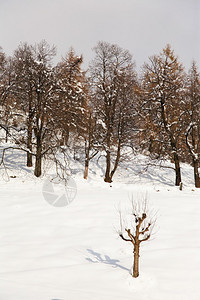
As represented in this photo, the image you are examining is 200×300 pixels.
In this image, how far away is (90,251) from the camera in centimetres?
664

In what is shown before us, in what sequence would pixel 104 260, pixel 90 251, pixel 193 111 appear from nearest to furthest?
1. pixel 104 260
2. pixel 90 251
3. pixel 193 111

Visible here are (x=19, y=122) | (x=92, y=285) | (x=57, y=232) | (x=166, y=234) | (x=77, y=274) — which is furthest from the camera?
(x=19, y=122)

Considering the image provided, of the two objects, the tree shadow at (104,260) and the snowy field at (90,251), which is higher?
the snowy field at (90,251)

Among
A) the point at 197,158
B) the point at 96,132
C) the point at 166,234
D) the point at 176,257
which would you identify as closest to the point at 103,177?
the point at 96,132

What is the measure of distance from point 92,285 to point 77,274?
0.60 meters

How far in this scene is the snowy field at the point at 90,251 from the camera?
14.9ft

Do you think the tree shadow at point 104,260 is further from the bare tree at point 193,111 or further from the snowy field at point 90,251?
the bare tree at point 193,111

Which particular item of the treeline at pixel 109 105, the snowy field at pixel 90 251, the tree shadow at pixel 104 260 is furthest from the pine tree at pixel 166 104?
the tree shadow at pixel 104 260

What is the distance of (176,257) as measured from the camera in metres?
5.84

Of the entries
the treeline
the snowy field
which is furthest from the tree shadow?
the treeline

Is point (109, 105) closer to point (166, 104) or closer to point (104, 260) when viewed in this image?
point (166, 104)

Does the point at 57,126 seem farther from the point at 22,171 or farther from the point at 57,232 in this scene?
the point at 57,232

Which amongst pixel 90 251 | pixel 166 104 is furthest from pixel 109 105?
pixel 90 251

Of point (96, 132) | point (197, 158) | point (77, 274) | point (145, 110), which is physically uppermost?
point (145, 110)
